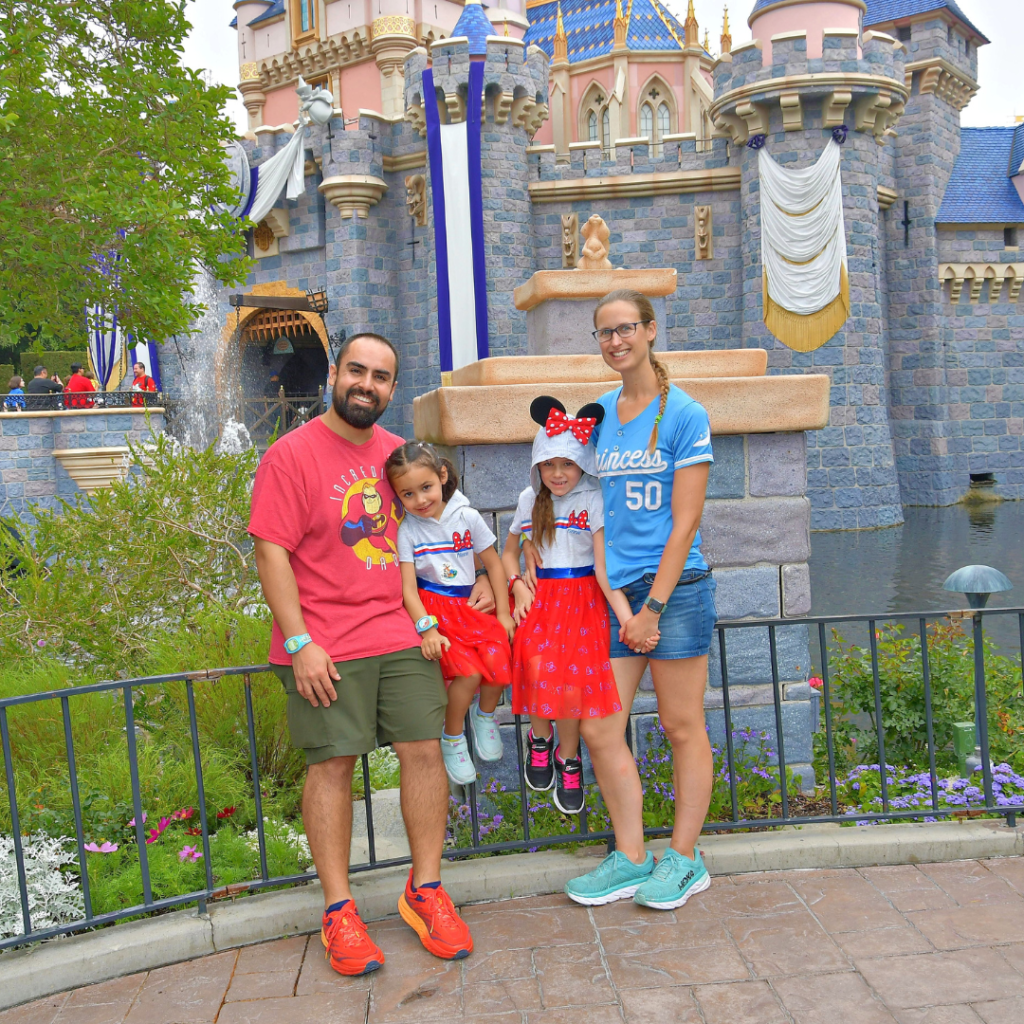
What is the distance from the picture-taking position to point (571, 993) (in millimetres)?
2416

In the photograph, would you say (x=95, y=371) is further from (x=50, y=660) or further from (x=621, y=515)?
(x=621, y=515)

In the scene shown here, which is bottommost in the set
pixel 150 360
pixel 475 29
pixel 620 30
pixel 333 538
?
pixel 333 538

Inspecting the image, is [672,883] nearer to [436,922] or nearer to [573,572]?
[436,922]

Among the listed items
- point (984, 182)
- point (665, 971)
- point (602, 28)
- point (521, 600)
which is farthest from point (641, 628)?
point (602, 28)

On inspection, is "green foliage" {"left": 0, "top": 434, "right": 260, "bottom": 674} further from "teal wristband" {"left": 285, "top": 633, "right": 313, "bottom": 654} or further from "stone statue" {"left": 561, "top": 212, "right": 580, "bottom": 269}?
"stone statue" {"left": 561, "top": 212, "right": 580, "bottom": 269}

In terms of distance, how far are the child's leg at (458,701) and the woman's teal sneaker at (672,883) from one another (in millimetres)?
697

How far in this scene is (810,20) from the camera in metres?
15.4

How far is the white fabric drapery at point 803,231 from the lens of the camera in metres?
15.9

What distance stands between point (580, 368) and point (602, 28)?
2740 centimetres

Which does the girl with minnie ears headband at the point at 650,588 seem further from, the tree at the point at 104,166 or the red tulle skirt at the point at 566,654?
the tree at the point at 104,166

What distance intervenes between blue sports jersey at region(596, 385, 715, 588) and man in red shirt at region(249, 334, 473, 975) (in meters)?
0.62

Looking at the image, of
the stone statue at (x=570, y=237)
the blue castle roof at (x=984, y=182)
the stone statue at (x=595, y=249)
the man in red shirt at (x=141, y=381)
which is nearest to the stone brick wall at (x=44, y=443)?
the man in red shirt at (x=141, y=381)

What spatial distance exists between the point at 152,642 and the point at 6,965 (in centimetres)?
219

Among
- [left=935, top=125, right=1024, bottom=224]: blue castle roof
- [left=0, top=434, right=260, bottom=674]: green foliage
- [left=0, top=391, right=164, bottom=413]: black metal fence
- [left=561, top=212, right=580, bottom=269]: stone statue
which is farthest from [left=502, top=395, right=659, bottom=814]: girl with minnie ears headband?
[left=935, top=125, right=1024, bottom=224]: blue castle roof
